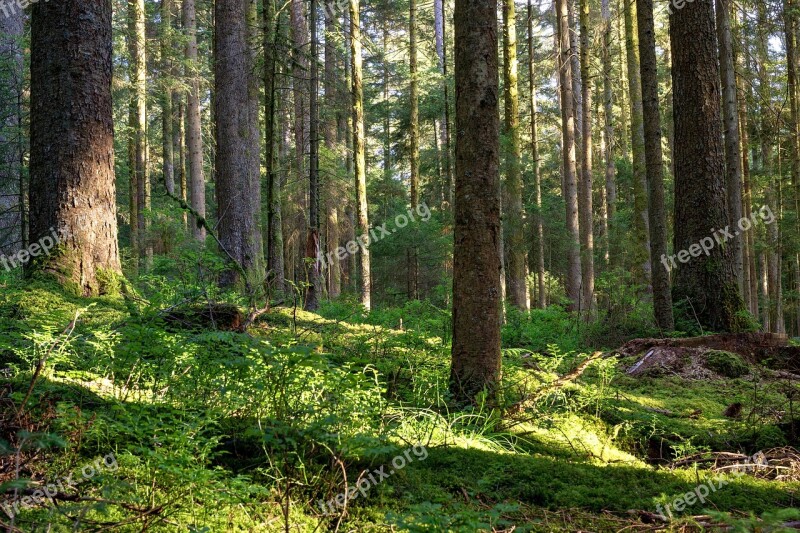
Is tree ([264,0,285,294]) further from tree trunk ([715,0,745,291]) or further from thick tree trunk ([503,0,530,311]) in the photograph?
tree trunk ([715,0,745,291])

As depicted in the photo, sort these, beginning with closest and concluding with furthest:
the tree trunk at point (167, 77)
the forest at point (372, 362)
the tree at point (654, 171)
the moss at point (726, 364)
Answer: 1. the forest at point (372, 362)
2. the moss at point (726, 364)
3. the tree at point (654, 171)
4. the tree trunk at point (167, 77)

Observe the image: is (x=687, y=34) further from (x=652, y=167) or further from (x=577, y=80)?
(x=577, y=80)

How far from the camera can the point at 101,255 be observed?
6.94 m

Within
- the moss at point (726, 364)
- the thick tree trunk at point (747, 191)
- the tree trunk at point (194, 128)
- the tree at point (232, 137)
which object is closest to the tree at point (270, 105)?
the tree at point (232, 137)

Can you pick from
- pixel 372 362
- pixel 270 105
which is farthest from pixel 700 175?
pixel 270 105

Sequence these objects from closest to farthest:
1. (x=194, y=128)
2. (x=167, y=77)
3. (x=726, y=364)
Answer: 1. (x=726, y=364)
2. (x=167, y=77)
3. (x=194, y=128)

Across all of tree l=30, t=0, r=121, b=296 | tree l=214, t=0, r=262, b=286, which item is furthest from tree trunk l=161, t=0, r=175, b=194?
A: tree l=30, t=0, r=121, b=296

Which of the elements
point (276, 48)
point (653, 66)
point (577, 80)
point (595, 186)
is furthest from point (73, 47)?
point (595, 186)

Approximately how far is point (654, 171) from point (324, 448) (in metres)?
8.30

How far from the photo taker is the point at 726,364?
7.18 metres

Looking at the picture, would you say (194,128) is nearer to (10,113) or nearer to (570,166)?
(10,113)

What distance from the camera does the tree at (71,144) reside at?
21.8 ft

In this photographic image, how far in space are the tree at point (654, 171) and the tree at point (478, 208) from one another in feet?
17.8

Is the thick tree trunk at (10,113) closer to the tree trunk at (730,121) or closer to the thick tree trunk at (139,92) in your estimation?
the thick tree trunk at (139,92)
